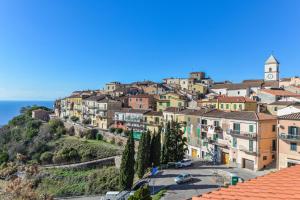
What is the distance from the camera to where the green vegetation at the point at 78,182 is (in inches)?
1750

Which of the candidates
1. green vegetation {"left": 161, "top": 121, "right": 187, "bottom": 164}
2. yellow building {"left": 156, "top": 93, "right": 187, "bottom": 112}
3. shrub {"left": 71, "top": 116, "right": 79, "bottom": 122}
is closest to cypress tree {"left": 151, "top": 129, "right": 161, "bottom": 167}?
green vegetation {"left": 161, "top": 121, "right": 187, "bottom": 164}

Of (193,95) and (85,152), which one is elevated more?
(193,95)

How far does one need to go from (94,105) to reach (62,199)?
46.9 m

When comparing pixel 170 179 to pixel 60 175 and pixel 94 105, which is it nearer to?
pixel 60 175

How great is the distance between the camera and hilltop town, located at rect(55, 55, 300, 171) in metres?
37.2

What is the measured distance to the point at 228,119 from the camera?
1692 inches

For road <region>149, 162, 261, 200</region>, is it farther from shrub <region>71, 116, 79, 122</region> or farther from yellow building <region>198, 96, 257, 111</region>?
shrub <region>71, 116, 79, 122</region>

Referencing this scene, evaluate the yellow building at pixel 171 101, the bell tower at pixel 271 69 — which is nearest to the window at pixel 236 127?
the yellow building at pixel 171 101

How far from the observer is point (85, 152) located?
61969 millimetres

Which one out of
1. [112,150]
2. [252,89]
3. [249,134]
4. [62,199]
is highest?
[252,89]

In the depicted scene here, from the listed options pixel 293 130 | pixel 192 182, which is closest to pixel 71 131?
pixel 192 182

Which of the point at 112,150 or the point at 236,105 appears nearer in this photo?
the point at 236,105

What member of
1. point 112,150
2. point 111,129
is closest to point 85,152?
point 112,150

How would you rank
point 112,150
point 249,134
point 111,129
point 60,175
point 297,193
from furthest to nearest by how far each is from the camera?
point 111,129 → point 112,150 → point 60,175 → point 249,134 → point 297,193
